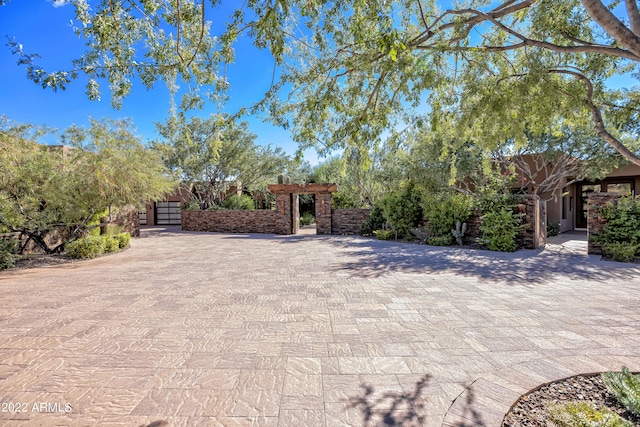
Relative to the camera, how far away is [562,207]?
14703 millimetres

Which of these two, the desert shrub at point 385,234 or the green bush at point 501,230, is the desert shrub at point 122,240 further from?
the green bush at point 501,230

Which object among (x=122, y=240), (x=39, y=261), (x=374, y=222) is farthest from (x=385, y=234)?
(x=39, y=261)

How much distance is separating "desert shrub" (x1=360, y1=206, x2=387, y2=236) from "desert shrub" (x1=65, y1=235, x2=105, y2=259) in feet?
31.8

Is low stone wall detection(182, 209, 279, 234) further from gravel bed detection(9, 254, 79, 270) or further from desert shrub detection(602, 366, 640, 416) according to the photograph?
desert shrub detection(602, 366, 640, 416)

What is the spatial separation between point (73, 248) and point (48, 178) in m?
1.97

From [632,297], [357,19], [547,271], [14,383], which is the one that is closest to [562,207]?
[547,271]

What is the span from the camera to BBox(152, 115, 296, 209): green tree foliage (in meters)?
14.7

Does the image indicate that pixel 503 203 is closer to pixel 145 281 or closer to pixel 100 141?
pixel 145 281

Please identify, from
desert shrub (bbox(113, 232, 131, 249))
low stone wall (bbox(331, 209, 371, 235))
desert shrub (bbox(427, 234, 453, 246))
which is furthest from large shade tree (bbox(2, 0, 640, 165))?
low stone wall (bbox(331, 209, 371, 235))

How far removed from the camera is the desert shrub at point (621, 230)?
7062 millimetres

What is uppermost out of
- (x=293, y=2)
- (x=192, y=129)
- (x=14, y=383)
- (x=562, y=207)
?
(x=192, y=129)

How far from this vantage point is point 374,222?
531 inches

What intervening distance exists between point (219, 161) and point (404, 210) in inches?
362

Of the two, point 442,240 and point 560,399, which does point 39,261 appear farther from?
point 442,240
